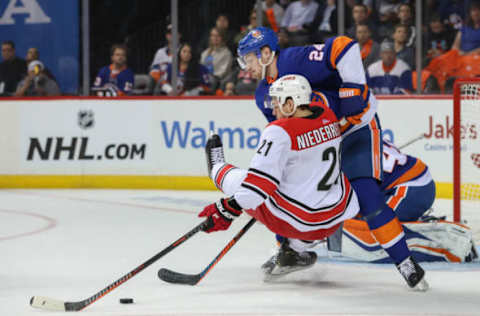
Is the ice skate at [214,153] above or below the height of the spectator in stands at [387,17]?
below

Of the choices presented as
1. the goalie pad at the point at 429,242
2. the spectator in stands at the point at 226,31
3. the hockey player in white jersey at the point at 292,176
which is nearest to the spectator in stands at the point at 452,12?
the spectator in stands at the point at 226,31

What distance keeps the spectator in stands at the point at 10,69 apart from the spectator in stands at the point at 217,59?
5.89 feet

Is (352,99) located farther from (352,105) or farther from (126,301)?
(126,301)

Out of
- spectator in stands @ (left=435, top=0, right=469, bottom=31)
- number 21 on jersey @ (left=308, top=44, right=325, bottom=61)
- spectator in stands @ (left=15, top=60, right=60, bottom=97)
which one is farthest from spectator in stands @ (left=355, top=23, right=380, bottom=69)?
number 21 on jersey @ (left=308, top=44, right=325, bottom=61)

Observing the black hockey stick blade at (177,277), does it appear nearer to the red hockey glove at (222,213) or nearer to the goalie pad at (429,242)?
the red hockey glove at (222,213)

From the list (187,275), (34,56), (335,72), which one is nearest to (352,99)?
(335,72)

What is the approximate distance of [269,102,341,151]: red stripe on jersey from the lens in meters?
3.47

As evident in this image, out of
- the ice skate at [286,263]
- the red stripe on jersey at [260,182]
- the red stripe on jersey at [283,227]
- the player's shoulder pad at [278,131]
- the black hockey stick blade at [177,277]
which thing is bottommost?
the black hockey stick blade at [177,277]

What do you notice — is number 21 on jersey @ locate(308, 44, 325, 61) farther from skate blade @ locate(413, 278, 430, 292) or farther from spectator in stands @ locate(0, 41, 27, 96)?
spectator in stands @ locate(0, 41, 27, 96)

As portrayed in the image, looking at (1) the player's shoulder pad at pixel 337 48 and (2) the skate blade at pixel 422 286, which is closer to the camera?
(2) the skate blade at pixel 422 286

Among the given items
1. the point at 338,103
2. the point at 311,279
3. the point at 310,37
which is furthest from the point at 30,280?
the point at 310,37

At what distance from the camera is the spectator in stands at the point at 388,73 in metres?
7.84

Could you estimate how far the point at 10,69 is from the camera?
8695 millimetres

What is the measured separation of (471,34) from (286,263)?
4407 millimetres
